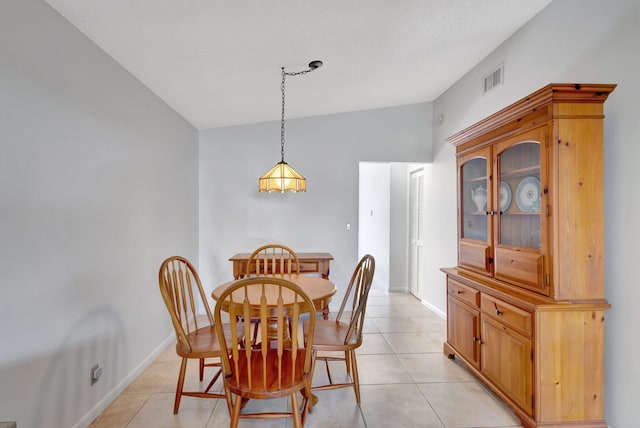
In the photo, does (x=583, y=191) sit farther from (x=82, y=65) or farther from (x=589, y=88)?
(x=82, y=65)

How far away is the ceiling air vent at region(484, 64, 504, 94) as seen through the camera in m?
2.88

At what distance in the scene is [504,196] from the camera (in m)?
2.28

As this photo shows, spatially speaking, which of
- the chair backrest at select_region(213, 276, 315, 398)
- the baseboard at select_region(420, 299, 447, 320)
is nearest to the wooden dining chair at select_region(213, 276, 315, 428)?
the chair backrest at select_region(213, 276, 315, 398)

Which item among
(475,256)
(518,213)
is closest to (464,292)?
(475,256)

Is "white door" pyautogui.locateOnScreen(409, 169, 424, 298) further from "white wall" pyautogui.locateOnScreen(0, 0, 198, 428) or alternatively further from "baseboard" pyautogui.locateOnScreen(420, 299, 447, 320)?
"white wall" pyautogui.locateOnScreen(0, 0, 198, 428)

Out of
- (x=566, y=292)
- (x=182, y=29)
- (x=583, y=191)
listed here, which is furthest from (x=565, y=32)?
(x=182, y=29)

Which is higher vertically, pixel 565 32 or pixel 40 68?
pixel 565 32

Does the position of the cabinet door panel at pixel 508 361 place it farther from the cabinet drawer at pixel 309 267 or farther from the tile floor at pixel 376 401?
the cabinet drawer at pixel 309 267

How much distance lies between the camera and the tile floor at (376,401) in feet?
6.48

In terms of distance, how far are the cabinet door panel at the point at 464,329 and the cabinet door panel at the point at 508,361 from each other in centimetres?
8

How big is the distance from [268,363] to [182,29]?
205 cm

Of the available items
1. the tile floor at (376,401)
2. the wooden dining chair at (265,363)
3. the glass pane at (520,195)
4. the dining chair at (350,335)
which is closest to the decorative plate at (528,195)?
the glass pane at (520,195)

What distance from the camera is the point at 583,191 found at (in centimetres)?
180

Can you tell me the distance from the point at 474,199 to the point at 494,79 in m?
1.25
